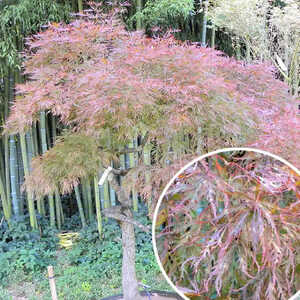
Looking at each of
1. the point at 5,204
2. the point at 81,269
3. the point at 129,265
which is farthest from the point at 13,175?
the point at 129,265

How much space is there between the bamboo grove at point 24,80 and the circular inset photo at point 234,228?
2053 mm

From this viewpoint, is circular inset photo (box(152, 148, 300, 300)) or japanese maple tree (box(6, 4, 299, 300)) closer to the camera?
circular inset photo (box(152, 148, 300, 300))

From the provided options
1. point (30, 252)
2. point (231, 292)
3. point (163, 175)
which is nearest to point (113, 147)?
point (163, 175)

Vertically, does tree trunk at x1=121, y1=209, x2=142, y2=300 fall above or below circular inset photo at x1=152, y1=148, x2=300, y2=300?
below

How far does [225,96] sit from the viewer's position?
1995 mm

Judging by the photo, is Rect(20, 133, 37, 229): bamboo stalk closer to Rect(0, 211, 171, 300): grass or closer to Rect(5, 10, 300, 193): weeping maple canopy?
Rect(0, 211, 171, 300): grass

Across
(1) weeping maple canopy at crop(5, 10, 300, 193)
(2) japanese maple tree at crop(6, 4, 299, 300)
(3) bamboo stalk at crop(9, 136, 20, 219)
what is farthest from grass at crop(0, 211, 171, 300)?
(1) weeping maple canopy at crop(5, 10, 300, 193)

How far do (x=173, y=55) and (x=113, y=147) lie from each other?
715mm

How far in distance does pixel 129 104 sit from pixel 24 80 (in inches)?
96.2

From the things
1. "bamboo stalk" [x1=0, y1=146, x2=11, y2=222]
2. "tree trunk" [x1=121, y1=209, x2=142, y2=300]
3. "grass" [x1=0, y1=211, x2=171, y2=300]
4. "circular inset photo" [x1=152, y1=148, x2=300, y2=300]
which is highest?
"circular inset photo" [x1=152, y1=148, x2=300, y2=300]

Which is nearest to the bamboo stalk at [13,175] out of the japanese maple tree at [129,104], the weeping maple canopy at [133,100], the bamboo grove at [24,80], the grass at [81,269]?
the bamboo grove at [24,80]

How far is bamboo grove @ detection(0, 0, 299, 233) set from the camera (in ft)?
10.8

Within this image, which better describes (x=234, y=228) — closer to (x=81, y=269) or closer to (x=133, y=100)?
(x=133, y=100)

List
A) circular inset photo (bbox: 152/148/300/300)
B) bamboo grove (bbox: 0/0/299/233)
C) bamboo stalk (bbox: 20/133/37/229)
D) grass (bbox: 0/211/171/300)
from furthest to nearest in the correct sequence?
bamboo stalk (bbox: 20/133/37/229) < bamboo grove (bbox: 0/0/299/233) < grass (bbox: 0/211/171/300) < circular inset photo (bbox: 152/148/300/300)
